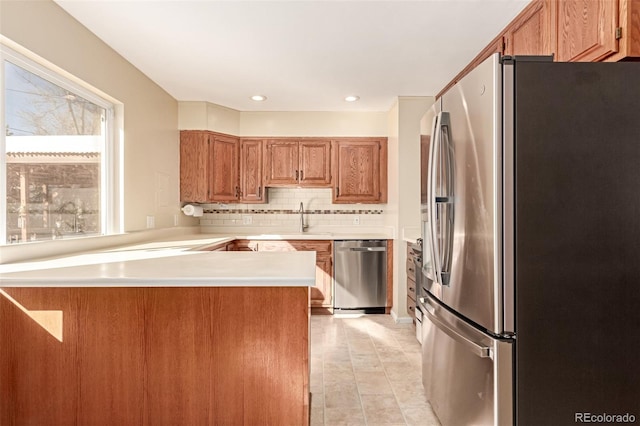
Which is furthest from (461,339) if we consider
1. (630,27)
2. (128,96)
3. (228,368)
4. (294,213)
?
(294,213)

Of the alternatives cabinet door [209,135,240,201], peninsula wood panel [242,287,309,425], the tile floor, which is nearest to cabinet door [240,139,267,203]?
cabinet door [209,135,240,201]

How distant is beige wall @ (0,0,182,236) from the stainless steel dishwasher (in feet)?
6.34

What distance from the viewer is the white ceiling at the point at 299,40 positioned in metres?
2.12

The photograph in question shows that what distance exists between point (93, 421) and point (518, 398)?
1.74m

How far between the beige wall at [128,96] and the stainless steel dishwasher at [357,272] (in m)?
1.93

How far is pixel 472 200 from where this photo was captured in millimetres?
1501

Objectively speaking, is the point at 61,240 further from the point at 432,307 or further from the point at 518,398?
the point at 518,398

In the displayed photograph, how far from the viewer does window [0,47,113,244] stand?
1.89 m

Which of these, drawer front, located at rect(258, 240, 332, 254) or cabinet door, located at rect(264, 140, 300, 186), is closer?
drawer front, located at rect(258, 240, 332, 254)

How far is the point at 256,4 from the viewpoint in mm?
2082

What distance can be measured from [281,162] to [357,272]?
162 centimetres

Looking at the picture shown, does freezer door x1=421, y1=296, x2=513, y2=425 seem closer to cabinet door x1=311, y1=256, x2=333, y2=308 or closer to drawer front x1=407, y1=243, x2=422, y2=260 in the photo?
drawer front x1=407, y1=243, x2=422, y2=260

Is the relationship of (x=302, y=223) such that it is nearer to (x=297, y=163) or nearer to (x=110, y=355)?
(x=297, y=163)

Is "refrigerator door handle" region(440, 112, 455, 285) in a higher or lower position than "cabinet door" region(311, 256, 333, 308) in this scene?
higher
